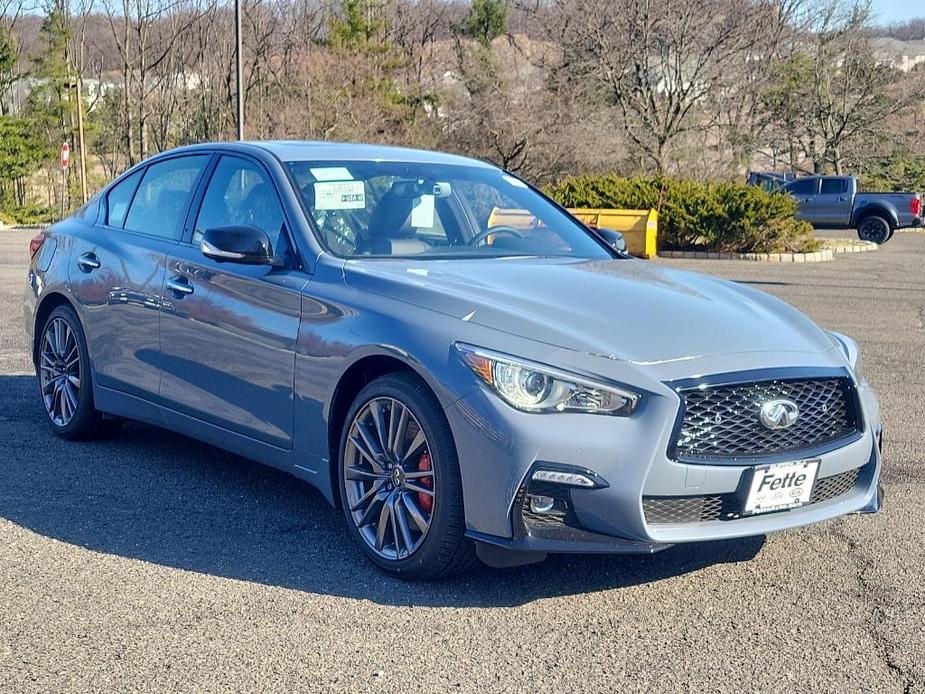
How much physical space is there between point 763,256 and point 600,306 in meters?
20.6

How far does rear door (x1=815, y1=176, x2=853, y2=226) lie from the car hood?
98.3ft

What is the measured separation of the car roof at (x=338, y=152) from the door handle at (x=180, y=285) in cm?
71

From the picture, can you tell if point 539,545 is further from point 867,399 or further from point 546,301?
point 867,399

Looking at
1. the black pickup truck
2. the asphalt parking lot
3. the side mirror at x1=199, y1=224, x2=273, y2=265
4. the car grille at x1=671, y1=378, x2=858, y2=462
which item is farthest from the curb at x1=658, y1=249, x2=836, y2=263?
the car grille at x1=671, y1=378, x2=858, y2=462

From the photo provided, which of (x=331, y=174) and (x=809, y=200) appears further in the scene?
(x=809, y=200)

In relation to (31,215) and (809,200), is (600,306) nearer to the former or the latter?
(809,200)

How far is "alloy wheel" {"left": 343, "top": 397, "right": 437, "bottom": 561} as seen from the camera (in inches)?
172

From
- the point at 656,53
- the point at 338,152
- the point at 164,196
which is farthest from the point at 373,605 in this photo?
the point at 656,53

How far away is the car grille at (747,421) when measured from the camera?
3980 mm

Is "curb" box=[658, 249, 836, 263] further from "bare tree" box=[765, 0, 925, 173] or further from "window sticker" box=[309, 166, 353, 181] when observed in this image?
"bare tree" box=[765, 0, 925, 173]

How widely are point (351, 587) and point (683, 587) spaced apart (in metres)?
1.21

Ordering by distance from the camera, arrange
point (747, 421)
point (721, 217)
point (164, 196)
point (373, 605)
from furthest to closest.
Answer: point (721, 217)
point (164, 196)
point (373, 605)
point (747, 421)

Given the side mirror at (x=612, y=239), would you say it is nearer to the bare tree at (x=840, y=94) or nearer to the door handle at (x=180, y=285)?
the door handle at (x=180, y=285)

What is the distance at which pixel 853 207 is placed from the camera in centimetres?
3309
